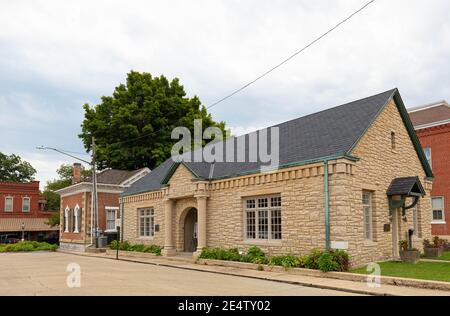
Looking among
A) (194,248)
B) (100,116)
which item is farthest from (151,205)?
(100,116)

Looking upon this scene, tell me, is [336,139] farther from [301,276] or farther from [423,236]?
[423,236]

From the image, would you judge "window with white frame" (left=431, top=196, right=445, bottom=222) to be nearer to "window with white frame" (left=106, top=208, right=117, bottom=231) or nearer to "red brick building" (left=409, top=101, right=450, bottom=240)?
"red brick building" (left=409, top=101, right=450, bottom=240)

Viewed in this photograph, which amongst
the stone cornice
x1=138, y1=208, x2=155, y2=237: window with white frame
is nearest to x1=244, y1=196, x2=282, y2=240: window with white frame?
the stone cornice

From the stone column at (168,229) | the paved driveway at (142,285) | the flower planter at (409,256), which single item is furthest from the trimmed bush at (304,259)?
the stone column at (168,229)

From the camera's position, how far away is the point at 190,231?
24609mm

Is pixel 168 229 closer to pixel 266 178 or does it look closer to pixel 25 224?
pixel 266 178

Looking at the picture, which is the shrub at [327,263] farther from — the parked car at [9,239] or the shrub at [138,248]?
the parked car at [9,239]

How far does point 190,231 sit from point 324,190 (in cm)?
1062

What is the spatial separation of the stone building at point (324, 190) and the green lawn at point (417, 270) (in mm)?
914

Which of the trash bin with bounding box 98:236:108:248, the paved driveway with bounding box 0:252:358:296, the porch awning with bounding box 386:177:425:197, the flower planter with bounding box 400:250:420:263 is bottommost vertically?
the trash bin with bounding box 98:236:108:248

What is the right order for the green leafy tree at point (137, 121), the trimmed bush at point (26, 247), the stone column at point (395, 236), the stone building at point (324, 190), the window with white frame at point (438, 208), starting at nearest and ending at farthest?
1. the stone building at point (324, 190)
2. the stone column at point (395, 236)
3. the window with white frame at point (438, 208)
4. the trimmed bush at point (26, 247)
5. the green leafy tree at point (137, 121)

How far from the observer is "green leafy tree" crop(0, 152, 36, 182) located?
7319 centimetres

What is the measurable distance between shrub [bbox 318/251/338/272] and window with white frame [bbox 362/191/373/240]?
3.08 m

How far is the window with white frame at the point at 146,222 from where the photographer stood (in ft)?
89.8
